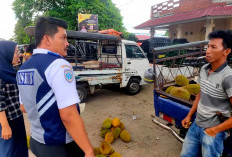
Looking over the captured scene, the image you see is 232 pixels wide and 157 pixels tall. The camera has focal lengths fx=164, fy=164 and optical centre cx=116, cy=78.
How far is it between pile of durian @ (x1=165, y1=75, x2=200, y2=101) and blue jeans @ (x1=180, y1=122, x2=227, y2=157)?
89 centimetres

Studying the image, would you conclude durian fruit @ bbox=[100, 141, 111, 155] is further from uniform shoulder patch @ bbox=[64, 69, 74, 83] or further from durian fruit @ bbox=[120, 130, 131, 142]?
uniform shoulder patch @ bbox=[64, 69, 74, 83]

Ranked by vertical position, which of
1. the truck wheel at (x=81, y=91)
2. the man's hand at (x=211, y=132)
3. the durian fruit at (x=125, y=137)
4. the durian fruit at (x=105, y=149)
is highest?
the man's hand at (x=211, y=132)

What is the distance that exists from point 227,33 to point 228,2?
10509 millimetres

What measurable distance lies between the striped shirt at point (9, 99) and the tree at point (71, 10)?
37.9 ft

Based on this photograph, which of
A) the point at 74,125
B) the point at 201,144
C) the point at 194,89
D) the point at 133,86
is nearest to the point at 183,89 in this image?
the point at 194,89

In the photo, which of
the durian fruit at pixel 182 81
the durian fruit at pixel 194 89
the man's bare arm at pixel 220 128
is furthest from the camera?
the durian fruit at pixel 182 81

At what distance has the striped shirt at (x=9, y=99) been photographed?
67.0 inches

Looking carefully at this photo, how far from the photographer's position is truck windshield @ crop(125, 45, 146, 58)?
18.0 ft

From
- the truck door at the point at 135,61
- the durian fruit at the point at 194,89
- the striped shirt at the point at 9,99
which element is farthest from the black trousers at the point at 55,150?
the truck door at the point at 135,61

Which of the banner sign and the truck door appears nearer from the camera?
the truck door

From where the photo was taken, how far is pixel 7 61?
6.16 feet

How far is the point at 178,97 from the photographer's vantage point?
98.0 inches

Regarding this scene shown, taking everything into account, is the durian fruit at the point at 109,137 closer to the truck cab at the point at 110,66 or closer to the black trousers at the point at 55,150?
the black trousers at the point at 55,150

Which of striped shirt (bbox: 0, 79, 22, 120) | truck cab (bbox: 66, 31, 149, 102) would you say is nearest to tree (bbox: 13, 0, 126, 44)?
truck cab (bbox: 66, 31, 149, 102)
